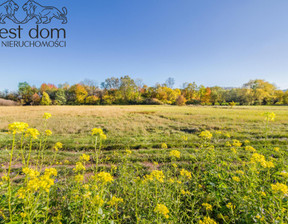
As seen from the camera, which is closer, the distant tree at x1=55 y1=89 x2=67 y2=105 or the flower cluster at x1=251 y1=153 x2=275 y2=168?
the flower cluster at x1=251 y1=153 x2=275 y2=168

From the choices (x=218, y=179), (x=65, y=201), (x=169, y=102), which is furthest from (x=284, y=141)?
(x=169, y=102)

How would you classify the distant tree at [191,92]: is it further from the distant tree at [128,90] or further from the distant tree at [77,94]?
the distant tree at [77,94]

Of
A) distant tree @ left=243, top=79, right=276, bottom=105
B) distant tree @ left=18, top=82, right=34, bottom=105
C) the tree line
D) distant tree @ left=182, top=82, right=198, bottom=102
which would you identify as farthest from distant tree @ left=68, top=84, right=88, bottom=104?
distant tree @ left=243, top=79, right=276, bottom=105

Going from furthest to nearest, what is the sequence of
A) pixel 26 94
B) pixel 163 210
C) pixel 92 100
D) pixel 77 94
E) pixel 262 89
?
1. pixel 77 94
2. pixel 26 94
3. pixel 92 100
4. pixel 262 89
5. pixel 163 210

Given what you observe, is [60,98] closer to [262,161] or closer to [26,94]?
[26,94]

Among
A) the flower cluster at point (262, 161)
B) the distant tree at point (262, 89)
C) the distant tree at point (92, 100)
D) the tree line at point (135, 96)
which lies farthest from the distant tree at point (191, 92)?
the flower cluster at point (262, 161)

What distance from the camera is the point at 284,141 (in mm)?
9375

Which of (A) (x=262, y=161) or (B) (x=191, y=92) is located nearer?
(A) (x=262, y=161)

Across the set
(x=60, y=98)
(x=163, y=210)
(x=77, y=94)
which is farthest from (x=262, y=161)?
(x=60, y=98)

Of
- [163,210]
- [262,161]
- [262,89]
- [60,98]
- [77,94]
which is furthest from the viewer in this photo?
Answer: [77,94]

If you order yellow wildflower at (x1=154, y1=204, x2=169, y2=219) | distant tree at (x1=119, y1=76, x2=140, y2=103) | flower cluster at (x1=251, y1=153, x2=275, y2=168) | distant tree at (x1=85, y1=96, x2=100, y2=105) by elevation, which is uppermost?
distant tree at (x1=119, y1=76, x2=140, y2=103)

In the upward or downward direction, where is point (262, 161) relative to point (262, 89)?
downward

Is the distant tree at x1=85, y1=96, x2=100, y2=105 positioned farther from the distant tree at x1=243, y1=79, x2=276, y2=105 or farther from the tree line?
the distant tree at x1=243, y1=79, x2=276, y2=105

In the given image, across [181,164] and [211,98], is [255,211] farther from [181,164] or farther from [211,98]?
[211,98]
